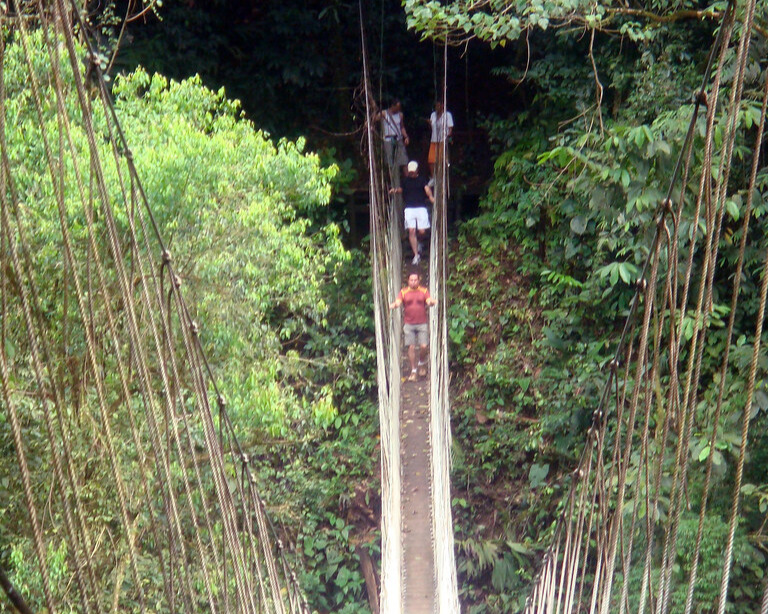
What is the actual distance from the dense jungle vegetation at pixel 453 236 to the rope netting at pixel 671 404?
4.6 inches

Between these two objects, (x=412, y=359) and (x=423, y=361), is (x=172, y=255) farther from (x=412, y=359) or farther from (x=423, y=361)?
(x=423, y=361)

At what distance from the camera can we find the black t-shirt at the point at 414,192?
20.6 ft

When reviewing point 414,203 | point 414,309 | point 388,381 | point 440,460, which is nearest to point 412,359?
point 414,309

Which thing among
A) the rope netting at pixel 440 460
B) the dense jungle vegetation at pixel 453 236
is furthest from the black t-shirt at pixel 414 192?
the rope netting at pixel 440 460

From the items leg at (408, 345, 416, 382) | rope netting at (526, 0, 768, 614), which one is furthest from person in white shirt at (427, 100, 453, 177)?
rope netting at (526, 0, 768, 614)

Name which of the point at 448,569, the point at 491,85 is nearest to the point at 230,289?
the point at 448,569

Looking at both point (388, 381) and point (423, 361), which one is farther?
point (423, 361)

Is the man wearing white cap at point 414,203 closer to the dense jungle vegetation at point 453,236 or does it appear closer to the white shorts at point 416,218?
the white shorts at point 416,218

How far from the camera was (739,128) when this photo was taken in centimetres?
346

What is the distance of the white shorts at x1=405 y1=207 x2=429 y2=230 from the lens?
6.07 meters

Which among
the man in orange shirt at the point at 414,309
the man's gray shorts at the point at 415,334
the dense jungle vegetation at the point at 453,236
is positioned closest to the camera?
the dense jungle vegetation at the point at 453,236

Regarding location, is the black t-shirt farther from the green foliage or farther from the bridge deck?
the bridge deck

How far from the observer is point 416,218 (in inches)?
239

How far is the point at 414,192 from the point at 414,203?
2.8 inches
